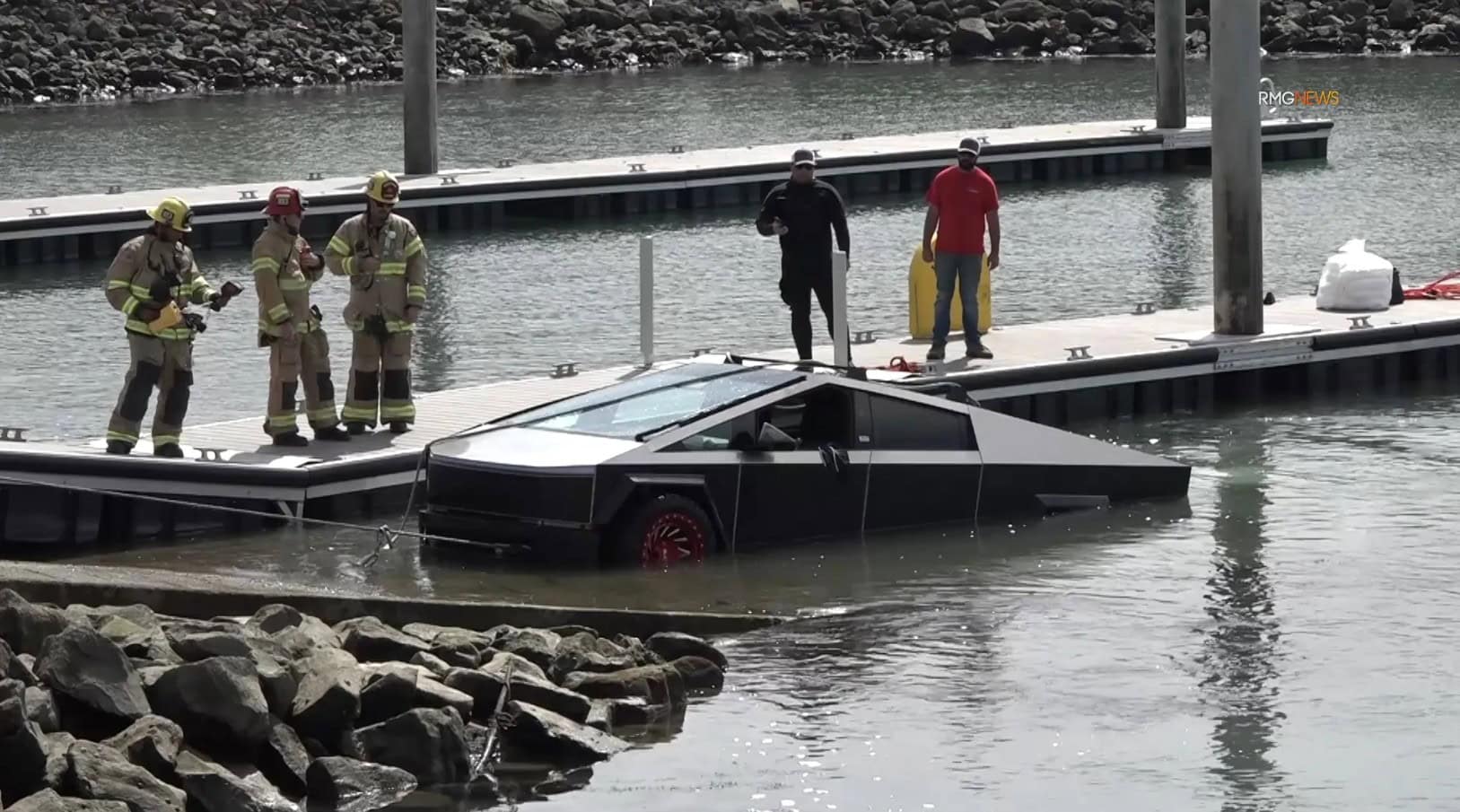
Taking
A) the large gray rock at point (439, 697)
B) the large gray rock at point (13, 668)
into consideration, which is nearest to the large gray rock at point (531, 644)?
the large gray rock at point (439, 697)

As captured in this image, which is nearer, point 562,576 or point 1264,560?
point 562,576

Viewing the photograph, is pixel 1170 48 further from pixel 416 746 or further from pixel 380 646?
pixel 416 746

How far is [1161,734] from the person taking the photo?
1193 centimetres

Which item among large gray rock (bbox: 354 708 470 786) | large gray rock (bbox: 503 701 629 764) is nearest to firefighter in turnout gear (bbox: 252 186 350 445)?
large gray rock (bbox: 503 701 629 764)

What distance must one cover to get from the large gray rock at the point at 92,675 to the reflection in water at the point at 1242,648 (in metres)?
4.63

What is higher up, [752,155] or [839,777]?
[752,155]

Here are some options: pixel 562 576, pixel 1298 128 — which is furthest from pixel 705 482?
pixel 1298 128

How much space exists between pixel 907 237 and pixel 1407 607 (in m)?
20.2

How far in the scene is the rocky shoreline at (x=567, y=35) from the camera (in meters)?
65.2

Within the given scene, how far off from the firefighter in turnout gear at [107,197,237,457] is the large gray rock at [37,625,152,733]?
548cm

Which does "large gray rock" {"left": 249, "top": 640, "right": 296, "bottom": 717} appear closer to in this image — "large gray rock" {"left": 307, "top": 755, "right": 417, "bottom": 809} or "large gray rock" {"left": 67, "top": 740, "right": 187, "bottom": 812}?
"large gray rock" {"left": 307, "top": 755, "right": 417, "bottom": 809}

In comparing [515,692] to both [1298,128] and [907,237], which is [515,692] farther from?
[1298,128]

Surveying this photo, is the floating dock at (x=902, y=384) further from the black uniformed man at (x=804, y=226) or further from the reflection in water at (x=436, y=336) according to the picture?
the reflection in water at (x=436, y=336)

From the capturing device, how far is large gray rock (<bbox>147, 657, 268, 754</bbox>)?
425 inches
